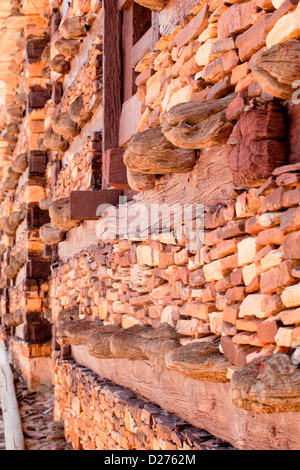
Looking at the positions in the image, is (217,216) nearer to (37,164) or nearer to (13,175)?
(37,164)

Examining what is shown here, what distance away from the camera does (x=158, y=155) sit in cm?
307

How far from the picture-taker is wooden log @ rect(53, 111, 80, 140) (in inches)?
234

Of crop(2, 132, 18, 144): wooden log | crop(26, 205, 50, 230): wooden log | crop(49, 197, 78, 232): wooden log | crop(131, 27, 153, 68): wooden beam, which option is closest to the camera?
crop(131, 27, 153, 68): wooden beam

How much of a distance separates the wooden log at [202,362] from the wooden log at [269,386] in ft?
1.32

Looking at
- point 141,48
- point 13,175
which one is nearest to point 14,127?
point 13,175

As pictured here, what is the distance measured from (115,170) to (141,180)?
0.50m

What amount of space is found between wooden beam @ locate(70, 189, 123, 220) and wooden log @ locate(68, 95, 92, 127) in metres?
1.04

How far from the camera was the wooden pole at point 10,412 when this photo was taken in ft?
19.5

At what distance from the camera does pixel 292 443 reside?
2066 mm

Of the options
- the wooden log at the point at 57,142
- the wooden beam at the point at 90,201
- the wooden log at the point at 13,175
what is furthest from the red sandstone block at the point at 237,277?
the wooden log at the point at 13,175

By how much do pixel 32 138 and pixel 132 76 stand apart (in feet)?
15.7

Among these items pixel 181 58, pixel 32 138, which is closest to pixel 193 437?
pixel 181 58

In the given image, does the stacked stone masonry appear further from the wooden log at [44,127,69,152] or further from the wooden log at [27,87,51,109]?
the wooden log at [27,87,51,109]

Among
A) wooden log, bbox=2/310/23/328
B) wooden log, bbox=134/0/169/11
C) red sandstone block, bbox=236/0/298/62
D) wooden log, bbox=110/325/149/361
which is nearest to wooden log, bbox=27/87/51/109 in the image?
wooden log, bbox=2/310/23/328
